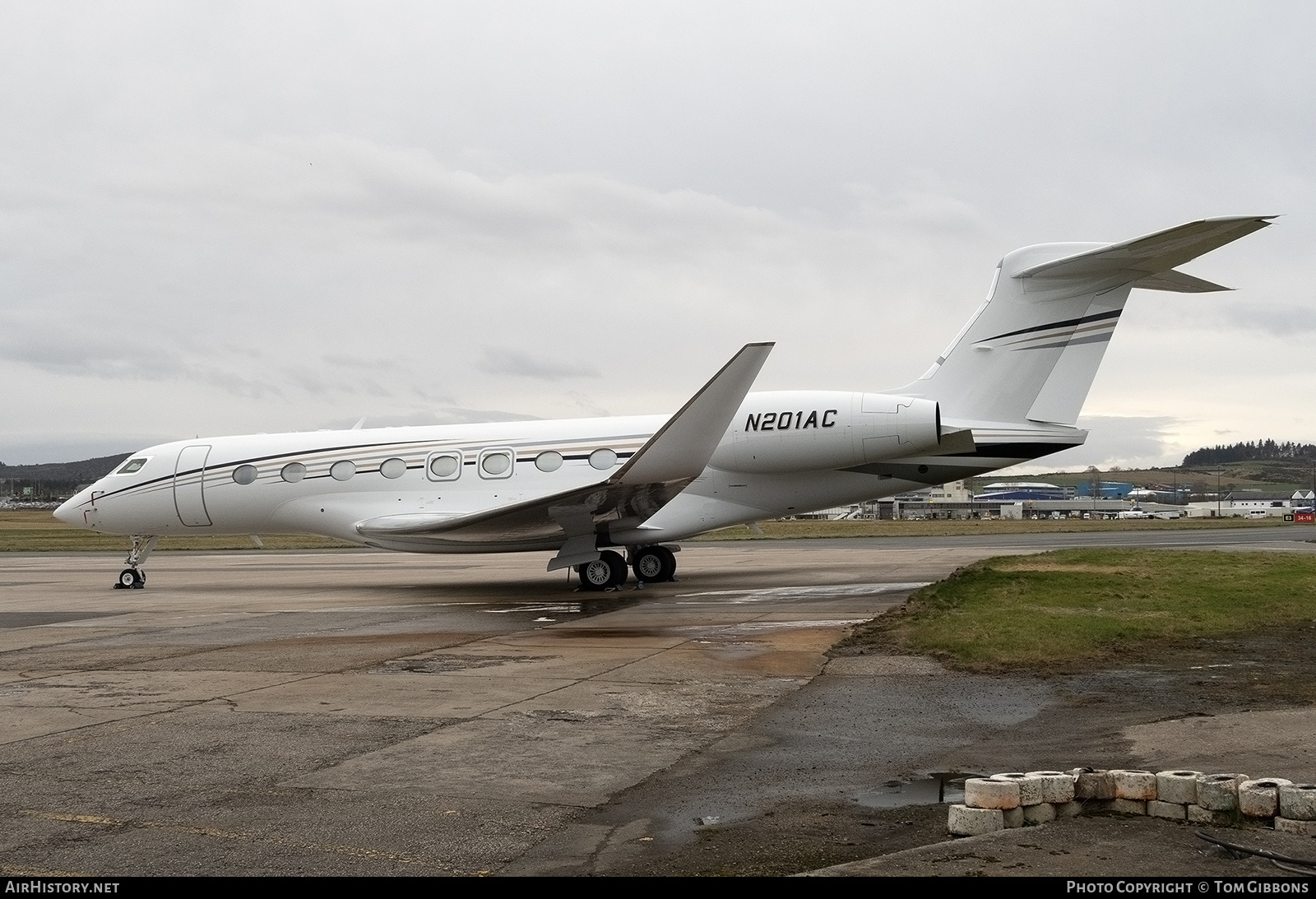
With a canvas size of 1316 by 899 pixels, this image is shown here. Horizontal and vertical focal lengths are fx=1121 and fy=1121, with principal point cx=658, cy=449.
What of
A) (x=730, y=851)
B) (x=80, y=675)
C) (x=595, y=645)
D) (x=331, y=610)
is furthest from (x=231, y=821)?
(x=331, y=610)

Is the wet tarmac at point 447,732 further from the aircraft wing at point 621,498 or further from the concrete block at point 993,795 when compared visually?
the aircraft wing at point 621,498

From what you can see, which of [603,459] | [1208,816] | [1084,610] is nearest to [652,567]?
[603,459]

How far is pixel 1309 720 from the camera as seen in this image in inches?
274

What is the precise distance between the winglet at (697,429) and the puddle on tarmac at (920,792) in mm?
9448

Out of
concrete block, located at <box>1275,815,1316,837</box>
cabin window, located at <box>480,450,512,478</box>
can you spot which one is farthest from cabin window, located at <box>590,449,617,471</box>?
concrete block, located at <box>1275,815,1316,837</box>

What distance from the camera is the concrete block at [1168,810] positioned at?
4766 millimetres

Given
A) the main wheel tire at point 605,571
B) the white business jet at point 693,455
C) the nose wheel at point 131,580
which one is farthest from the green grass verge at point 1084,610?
the nose wheel at point 131,580

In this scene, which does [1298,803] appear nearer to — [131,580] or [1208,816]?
[1208,816]

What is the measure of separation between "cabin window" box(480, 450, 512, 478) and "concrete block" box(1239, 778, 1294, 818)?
→ 668 inches

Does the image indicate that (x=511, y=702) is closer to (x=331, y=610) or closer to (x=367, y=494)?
(x=331, y=610)

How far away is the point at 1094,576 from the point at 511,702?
31.5ft

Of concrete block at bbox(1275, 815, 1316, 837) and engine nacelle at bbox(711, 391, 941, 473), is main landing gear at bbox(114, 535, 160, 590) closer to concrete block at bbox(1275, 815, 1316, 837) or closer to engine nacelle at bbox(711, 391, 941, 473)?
engine nacelle at bbox(711, 391, 941, 473)

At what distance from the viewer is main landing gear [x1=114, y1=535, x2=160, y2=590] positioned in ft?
73.5

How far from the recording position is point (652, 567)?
2144 centimetres
